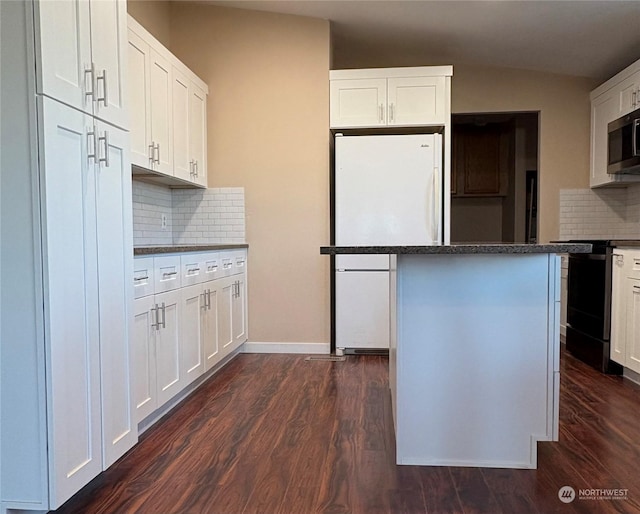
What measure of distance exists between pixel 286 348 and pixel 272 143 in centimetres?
171

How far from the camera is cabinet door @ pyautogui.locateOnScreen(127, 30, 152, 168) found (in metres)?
2.62

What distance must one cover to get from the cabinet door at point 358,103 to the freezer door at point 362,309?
1.22m

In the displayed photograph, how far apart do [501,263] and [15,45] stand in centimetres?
182

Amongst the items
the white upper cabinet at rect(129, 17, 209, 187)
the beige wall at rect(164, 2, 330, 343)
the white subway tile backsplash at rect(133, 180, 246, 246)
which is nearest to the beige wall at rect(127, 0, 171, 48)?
the beige wall at rect(164, 2, 330, 343)

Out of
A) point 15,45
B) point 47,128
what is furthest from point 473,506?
point 15,45

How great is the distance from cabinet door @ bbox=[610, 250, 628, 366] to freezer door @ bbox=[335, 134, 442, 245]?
1197 mm

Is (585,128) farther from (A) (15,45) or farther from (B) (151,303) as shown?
(A) (15,45)

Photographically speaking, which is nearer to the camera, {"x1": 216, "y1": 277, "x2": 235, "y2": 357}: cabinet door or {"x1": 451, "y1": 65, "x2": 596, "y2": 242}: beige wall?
{"x1": 216, "y1": 277, "x2": 235, "y2": 357}: cabinet door

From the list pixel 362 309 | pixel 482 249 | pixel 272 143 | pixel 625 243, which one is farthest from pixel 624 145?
pixel 272 143

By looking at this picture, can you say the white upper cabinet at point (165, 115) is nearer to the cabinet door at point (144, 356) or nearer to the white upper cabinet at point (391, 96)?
the cabinet door at point (144, 356)

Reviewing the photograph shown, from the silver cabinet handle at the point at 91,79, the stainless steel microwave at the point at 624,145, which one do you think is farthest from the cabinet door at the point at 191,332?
the stainless steel microwave at the point at 624,145

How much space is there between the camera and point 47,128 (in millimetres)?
1400

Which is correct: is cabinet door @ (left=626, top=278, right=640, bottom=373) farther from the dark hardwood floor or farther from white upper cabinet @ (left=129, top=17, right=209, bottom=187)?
white upper cabinet @ (left=129, top=17, right=209, bottom=187)

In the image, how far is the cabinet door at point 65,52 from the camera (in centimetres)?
139
